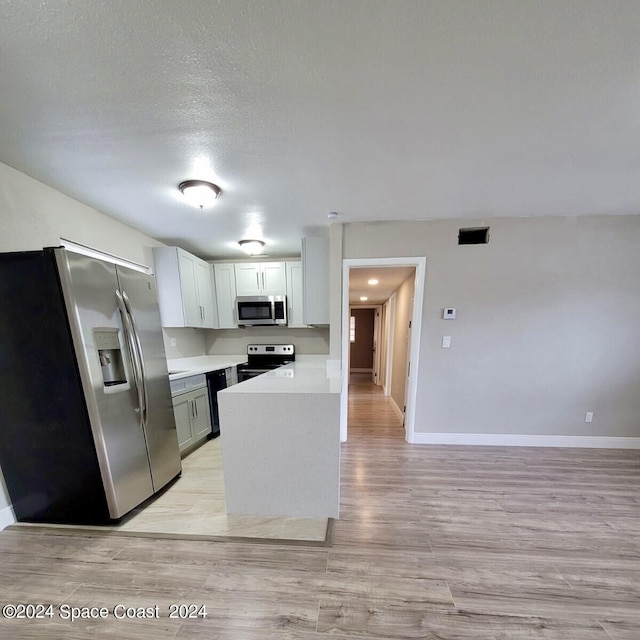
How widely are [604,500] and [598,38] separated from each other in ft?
9.81

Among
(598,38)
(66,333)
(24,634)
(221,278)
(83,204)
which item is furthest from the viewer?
(221,278)

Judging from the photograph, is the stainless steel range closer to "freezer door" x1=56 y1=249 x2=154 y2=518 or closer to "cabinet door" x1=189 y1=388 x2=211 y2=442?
"cabinet door" x1=189 y1=388 x2=211 y2=442

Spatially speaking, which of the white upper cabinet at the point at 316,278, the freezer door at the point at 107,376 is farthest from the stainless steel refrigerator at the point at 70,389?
the white upper cabinet at the point at 316,278

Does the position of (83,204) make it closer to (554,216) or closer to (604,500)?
(554,216)

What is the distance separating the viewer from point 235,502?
1.76 meters

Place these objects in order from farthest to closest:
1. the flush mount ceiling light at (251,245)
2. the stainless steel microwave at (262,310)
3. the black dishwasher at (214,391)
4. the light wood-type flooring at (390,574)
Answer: the stainless steel microwave at (262,310) → the flush mount ceiling light at (251,245) → the black dishwasher at (214,391) → the light wood-type flooring at (390,574)

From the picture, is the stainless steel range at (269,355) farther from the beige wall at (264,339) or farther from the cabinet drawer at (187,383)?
the cabinet drawer at (187,383)

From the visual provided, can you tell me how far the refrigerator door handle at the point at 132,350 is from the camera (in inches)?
67.9

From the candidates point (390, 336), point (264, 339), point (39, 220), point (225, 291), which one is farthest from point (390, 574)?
point (390, 336)

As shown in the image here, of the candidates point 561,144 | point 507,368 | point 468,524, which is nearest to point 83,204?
point 561,144

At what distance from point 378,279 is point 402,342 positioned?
1106mm

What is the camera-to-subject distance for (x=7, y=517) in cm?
168

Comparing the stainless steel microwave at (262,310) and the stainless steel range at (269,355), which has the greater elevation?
the stainless steel microwave at (262,310)

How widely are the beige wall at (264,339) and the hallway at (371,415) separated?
1201 mm
